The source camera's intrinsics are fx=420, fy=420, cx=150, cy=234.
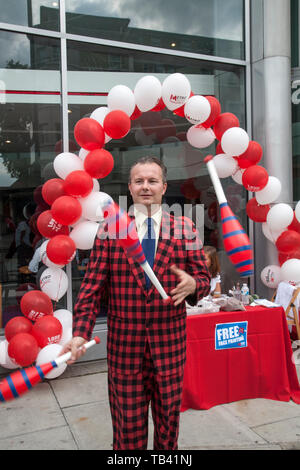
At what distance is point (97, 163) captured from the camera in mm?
3994

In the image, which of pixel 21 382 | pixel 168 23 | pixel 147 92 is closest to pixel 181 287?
pixel 21 382

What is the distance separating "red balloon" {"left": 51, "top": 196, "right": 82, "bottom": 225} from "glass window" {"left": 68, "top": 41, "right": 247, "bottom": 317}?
41.2 inches

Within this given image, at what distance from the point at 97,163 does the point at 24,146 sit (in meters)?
1.35

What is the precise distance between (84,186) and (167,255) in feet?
6.77

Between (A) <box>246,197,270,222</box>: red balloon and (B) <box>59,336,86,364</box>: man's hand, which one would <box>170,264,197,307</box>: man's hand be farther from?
(A) <box>246,197,270,222</box>: red balloon

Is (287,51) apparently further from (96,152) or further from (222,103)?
(96,152)

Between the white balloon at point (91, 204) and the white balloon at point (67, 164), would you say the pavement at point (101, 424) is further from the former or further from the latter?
the white balloon at point (67, 164)

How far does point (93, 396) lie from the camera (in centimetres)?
390

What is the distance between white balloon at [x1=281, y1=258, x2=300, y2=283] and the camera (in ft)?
16.2

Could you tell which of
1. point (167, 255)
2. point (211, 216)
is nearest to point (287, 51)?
point (211, 216)

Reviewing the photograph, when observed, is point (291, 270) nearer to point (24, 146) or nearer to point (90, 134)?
point (90, 134)

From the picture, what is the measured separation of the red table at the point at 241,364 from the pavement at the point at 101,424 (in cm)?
10

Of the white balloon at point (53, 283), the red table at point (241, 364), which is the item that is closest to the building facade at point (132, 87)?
the white balloon at point (53, 283)

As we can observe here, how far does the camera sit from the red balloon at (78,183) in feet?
12.8
